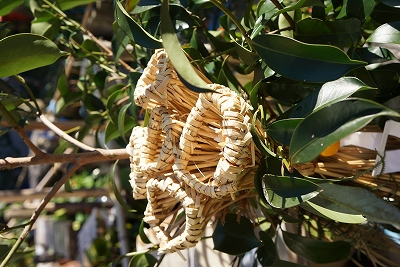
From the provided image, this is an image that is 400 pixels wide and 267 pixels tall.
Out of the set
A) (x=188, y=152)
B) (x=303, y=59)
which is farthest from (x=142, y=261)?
(x=303, y=59)

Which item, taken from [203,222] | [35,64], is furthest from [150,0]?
[203,222]

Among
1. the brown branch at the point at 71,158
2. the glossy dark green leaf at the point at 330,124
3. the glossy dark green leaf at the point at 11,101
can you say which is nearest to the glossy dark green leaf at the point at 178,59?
the glossy dark green leaf at the point at 330,124

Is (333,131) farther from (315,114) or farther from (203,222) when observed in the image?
(203,222)

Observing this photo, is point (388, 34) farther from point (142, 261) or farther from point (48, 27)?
point (48, 27)

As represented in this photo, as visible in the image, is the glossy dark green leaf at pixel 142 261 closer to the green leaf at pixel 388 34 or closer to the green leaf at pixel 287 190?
the green leaf at pixel 287 190

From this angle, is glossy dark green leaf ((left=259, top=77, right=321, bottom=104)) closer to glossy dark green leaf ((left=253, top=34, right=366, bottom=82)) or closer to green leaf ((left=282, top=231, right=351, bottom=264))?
glossy dark green leaf ((left=253, top=34, right=366, bottom=82))

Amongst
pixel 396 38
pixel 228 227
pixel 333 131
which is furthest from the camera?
pixel 228 227
